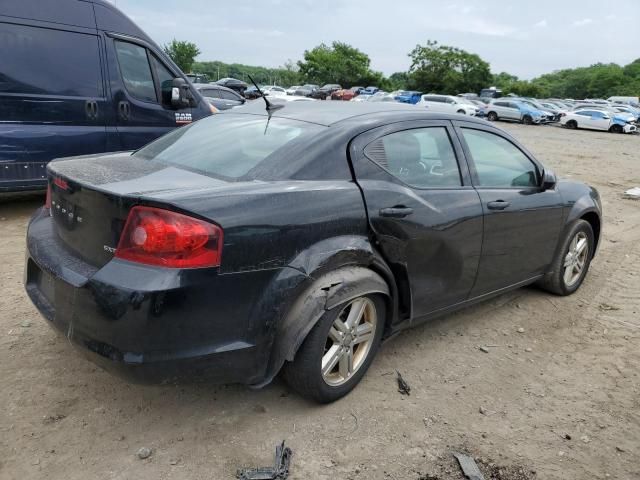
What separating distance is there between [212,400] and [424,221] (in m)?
1.52

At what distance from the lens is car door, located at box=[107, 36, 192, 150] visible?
6102 mm

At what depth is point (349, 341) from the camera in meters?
2.83

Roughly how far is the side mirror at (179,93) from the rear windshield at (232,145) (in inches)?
127

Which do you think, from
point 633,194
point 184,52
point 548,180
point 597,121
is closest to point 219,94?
point 633,194

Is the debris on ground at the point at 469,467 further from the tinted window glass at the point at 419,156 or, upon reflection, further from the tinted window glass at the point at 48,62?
the tinted window glass at the point at 48,62

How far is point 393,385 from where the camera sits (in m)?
3.08

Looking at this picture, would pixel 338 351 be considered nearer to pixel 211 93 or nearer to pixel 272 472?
pixel 272 472

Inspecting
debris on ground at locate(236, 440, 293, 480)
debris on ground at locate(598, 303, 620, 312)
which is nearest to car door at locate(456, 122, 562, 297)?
debris on ground at locate(598, 303, 620, 312)

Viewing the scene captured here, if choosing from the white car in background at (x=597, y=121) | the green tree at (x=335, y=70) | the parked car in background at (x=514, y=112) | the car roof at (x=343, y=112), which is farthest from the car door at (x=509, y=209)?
the green tree at (x=335, y=70)

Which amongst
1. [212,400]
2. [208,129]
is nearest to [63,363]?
[212,400]

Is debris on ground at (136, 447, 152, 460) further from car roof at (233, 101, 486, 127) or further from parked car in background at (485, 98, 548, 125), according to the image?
parked car in background at (485, 98, 548, 125)

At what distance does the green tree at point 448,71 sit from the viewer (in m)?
67.2

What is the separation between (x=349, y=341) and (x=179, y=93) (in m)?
4.79

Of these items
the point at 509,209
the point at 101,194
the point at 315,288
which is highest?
the point at 101,194
